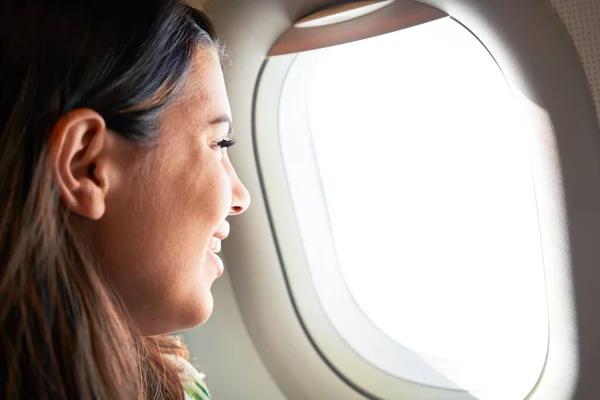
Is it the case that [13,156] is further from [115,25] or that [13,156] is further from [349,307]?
[349,307]

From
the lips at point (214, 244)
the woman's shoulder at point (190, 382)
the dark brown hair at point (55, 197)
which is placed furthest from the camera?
the woman's shoulder at point (190, 382)

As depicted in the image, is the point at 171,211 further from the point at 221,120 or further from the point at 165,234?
the point at 221,120

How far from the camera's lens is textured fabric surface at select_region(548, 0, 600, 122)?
0.82 metres

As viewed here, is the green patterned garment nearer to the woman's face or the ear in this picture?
the woman's face

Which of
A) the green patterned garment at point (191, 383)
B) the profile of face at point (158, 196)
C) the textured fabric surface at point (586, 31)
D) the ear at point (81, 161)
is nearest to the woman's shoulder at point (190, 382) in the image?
the green patterned garment at point (191, 383)

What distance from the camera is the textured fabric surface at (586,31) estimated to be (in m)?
0.82

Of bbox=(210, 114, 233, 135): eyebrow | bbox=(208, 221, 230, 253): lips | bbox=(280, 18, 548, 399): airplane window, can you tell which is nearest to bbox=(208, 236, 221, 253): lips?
bbox=(208, 221, 230, 253): lips

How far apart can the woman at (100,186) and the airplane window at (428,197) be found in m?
0.41

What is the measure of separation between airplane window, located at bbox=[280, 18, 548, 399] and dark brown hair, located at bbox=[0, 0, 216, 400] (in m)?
0.48

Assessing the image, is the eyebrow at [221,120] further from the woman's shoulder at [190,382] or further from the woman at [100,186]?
the woman's shoulder at [190,382]

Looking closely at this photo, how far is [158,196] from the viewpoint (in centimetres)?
92

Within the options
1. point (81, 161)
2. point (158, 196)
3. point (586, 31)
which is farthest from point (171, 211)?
point (586, 31)

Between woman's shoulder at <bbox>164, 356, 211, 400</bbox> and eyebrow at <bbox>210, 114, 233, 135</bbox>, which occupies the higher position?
eyebrow at <bbox>210, 114, 233, 135</bbox>

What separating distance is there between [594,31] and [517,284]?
59 cm
